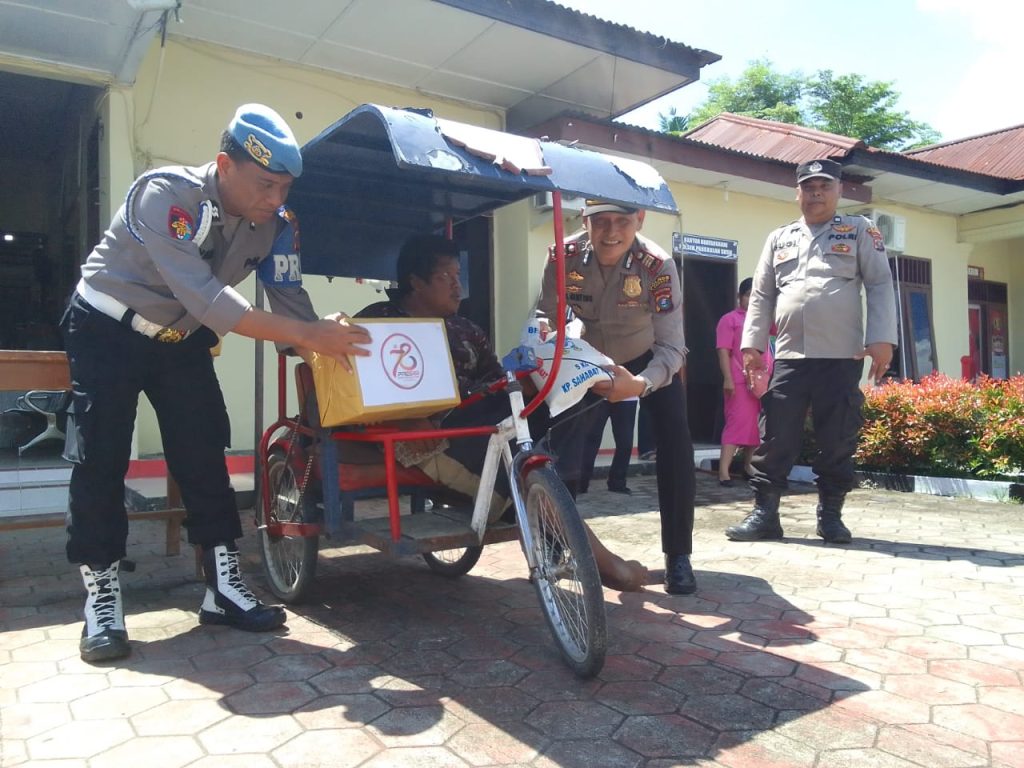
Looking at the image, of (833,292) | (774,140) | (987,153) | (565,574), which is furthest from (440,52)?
(987,153)

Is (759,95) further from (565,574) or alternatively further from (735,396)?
(565,574)

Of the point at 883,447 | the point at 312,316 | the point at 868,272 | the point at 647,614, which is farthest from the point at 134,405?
the point at 883,447

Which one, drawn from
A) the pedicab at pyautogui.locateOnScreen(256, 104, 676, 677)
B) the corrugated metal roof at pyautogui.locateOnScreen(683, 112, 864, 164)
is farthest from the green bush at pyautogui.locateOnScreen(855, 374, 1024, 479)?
the pedicab at pyautogui.locateOnScreen(256, 104, 676, 677)

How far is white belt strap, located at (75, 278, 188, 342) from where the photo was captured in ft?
9.36

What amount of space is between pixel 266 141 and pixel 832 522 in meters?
3.65

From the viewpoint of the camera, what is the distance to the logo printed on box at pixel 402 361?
2928 mm

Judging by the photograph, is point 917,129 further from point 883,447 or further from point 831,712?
point 831,712

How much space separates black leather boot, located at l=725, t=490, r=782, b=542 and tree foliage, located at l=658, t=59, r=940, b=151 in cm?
2740

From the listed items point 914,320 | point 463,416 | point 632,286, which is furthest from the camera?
point 914,320

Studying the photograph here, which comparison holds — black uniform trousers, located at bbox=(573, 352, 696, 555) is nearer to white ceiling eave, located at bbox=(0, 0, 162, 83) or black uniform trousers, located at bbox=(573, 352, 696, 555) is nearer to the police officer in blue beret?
the police officer in blue beret

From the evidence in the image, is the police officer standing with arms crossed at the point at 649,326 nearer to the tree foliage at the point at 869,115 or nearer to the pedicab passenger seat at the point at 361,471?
the pedicab passenger seat at the point at 361,471

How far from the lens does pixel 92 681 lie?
8.57 ft

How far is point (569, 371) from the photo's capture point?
2840 millimetres

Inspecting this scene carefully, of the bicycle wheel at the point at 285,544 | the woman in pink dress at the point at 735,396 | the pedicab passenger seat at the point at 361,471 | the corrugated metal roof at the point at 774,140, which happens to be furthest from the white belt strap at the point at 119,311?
the corrugated metal roof at the point at 774,140
